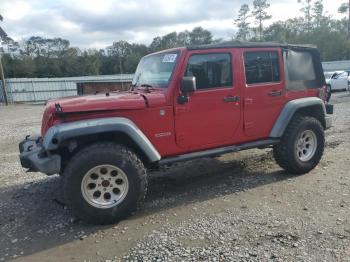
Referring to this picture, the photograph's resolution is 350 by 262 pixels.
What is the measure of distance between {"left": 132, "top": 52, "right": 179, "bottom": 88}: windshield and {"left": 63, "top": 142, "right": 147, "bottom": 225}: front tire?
3.83 ft

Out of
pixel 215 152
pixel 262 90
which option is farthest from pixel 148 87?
pixel 262 90

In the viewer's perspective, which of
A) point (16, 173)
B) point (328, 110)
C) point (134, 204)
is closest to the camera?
point (134, 204)

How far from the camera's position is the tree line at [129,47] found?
174 feet

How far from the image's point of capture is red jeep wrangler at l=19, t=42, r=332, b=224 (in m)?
4.20

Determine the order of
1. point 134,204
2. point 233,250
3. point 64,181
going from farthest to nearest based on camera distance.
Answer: point 134,204
point 64,181
point 233,250

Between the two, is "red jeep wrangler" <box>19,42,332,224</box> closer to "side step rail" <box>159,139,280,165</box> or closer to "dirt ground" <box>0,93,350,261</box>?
"side step rail" <box>159,139,280,165</box>

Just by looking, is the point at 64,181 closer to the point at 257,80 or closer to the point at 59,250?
the point at 59,250

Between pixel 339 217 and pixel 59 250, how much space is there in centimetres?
314

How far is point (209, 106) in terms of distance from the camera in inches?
194

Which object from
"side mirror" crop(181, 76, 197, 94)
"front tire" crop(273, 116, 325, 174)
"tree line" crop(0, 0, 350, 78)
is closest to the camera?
"side mirror" crop(181, 76, 197, 94)

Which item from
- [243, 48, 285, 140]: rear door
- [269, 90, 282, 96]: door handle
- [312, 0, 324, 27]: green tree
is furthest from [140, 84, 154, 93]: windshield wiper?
[312, 0, 324, 27]: green tree

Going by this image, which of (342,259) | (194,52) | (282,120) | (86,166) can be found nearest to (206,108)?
(194,52)

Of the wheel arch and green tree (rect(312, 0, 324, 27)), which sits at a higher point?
green tree (rect(312, 0, 324, 27))

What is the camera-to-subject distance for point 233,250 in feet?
11.7
